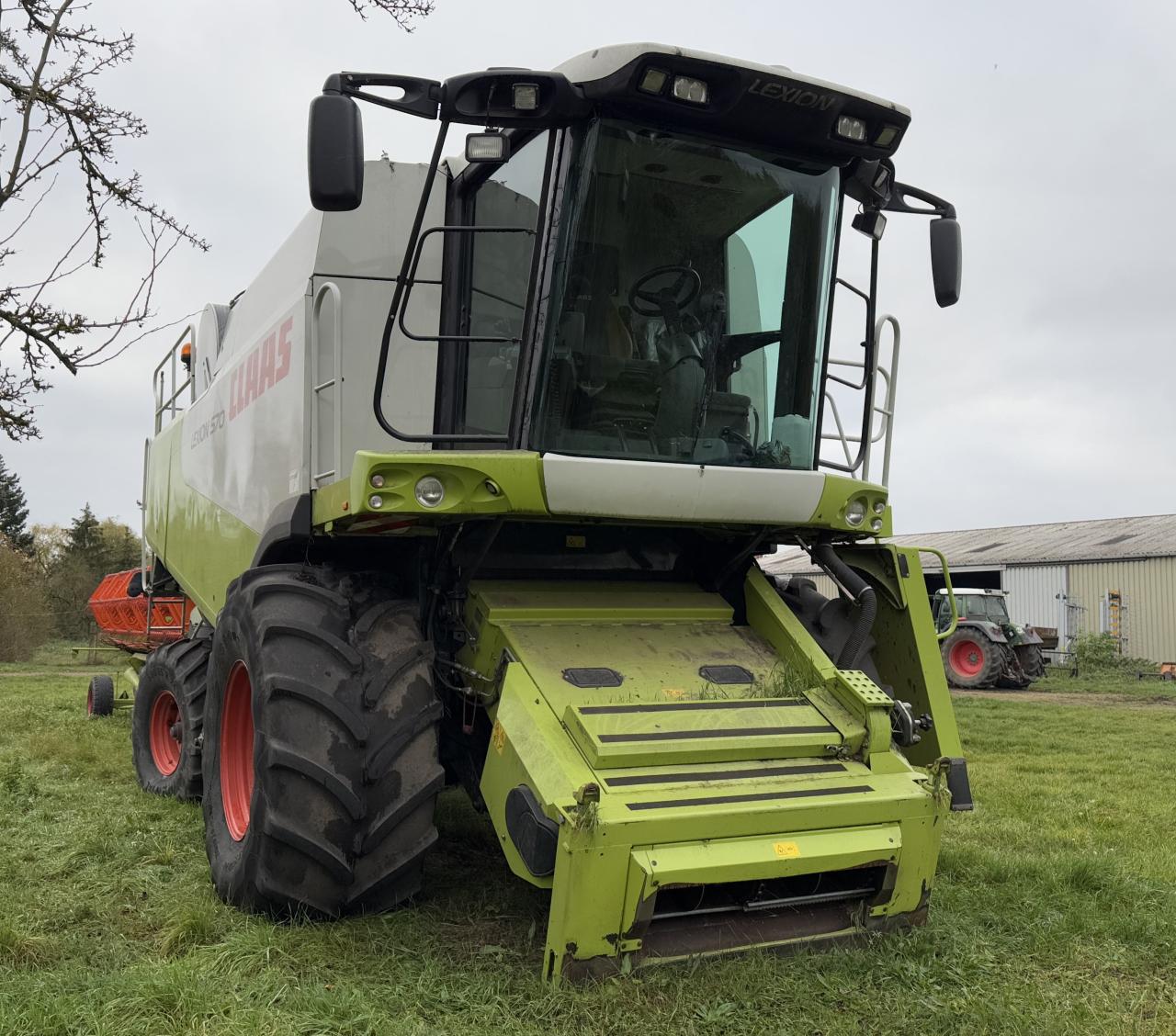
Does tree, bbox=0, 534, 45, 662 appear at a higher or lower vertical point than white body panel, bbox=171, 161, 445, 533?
lower

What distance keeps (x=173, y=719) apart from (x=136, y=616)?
4637 millimetres

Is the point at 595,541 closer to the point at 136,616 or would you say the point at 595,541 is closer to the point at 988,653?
the point at 136,616

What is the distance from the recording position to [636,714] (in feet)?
11.7

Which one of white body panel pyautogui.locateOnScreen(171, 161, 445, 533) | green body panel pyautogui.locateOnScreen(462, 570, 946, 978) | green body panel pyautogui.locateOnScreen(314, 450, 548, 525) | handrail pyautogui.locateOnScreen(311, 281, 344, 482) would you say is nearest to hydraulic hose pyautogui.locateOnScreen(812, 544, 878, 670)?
green body panel pyautogui.locateOnScreen(462, 570, 946, 978)

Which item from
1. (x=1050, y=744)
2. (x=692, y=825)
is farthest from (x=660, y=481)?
(x=1050, y=744)

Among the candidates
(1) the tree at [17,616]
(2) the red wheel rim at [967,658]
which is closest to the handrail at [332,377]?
(2) the red wheel rim at [967,658]

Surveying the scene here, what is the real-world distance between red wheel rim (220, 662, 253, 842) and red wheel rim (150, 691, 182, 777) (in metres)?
2.30

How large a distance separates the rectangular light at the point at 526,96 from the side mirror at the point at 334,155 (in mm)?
565

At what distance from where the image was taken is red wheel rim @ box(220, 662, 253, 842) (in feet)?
14.0

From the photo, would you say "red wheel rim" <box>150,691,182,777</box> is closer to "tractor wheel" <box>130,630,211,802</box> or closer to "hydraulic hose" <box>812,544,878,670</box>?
"tractor wheel" <box>130,630,211,802</box>

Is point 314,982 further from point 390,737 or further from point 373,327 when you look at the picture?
point 373,327

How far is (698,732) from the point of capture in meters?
3.55

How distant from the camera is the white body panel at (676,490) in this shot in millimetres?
3689

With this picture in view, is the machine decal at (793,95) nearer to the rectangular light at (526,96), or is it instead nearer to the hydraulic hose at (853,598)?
the rectangular light at (526,96)
